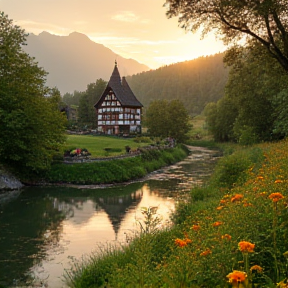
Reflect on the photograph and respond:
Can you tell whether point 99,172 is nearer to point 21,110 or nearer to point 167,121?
point 21,110

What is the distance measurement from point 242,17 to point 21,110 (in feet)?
72.0

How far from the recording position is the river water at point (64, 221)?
1353cm

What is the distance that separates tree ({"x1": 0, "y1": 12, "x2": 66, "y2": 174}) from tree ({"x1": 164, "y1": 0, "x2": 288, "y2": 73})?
18753mm

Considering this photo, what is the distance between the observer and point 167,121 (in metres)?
74.8

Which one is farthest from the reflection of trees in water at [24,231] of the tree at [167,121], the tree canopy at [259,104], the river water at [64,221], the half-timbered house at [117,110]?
the tree at [167,121]

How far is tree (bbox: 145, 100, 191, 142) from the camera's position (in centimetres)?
7475

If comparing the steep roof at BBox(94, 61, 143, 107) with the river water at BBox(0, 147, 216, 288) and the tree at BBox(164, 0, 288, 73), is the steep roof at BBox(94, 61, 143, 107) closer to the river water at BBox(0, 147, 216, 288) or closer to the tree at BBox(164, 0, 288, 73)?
the river water at BBox(0, 147, 216, 288)

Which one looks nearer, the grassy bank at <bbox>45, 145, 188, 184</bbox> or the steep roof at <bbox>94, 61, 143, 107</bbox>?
the grassy bank at <bbox>45, 145, 188, 184</bbox>

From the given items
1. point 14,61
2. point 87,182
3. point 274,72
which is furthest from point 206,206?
point 14,61

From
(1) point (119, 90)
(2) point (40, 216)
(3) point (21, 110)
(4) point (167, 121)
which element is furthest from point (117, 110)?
(2) point (40, 216)

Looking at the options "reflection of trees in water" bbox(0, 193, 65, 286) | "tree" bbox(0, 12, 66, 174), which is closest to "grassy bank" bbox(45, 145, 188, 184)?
"tree" bbox(0, 12, 66, 174)

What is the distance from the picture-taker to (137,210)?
23234 mm

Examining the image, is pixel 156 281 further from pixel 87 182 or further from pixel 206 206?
pixel 87 182

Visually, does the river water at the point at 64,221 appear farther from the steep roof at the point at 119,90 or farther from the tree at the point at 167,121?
the steep roof at the point at 119,90
